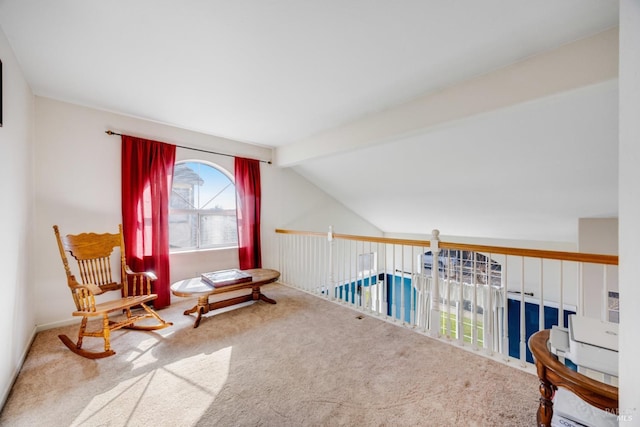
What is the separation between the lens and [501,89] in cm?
207

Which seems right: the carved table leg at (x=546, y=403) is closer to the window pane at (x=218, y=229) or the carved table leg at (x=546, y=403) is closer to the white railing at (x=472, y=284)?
the white railing at (x=472, y=284)

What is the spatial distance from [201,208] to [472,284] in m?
4.83

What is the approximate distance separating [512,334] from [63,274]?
7774 mm

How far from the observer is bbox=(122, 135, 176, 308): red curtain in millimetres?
2984

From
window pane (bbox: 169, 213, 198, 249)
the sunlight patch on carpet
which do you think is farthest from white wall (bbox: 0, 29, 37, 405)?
window pane (bbox: 169, 213, 198, 249)

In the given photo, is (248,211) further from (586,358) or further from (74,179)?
(586,358)

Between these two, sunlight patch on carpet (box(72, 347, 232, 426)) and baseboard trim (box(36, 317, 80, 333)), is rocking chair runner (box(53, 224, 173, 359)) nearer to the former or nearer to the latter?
baseboard trim (box(36, 317, 80, 333))

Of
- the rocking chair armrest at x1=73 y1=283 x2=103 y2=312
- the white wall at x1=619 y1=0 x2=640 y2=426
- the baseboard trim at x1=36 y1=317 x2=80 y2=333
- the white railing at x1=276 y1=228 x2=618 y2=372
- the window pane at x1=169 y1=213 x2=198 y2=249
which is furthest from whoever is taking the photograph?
the window pane at x1=169 y1=213 x2=198 y2=249

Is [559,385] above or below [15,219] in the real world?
below

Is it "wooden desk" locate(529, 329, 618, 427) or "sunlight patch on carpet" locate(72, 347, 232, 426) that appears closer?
"wooden desk" locate(529, 329, 618, 427)

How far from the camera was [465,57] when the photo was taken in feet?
6.34

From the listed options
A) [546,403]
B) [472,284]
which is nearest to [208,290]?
[546,403]

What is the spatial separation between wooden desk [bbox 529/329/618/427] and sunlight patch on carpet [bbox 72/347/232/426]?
1.74 metres

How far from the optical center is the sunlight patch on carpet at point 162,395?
58.4 inches
